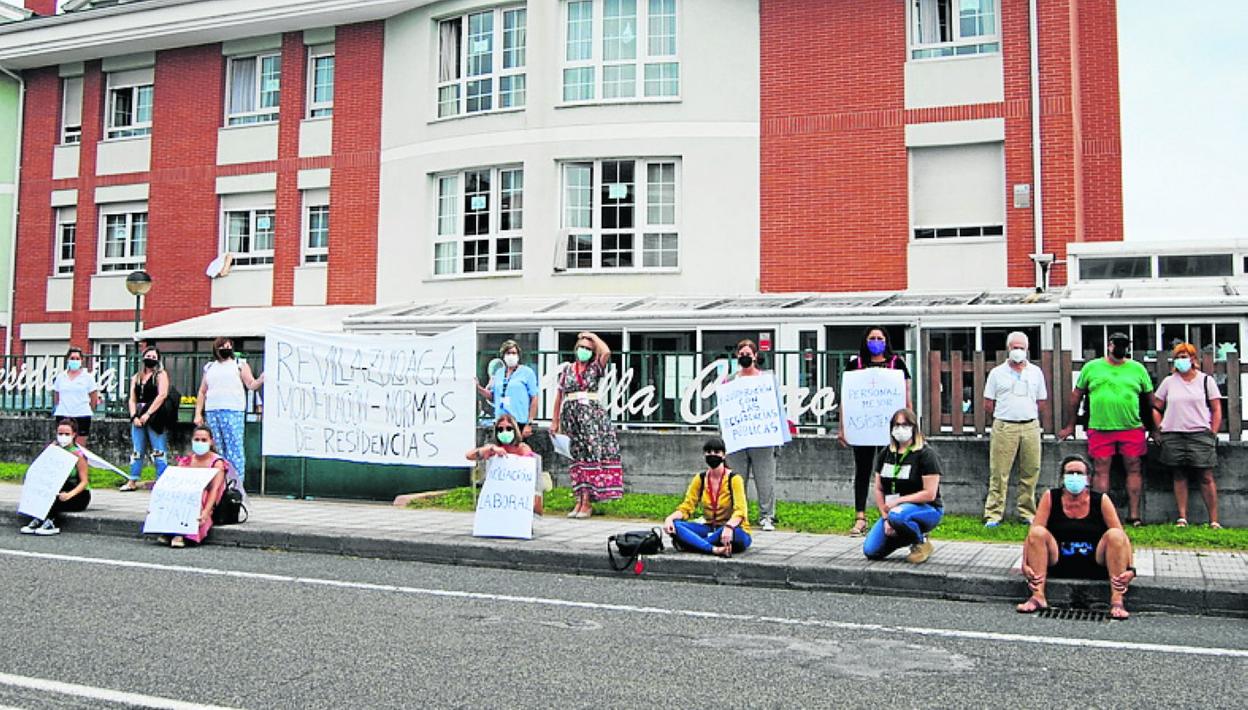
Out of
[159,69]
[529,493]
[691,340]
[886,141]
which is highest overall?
[159,69]

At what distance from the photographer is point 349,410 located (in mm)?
13555

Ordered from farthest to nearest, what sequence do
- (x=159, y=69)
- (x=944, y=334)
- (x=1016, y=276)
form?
1. (x=159, y=69)
2. (x=1016, y=276)
3. (x=944, y=334)

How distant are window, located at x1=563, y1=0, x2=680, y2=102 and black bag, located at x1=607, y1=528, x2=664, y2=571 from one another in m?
13.2

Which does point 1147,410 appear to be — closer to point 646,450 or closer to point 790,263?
point 646,450

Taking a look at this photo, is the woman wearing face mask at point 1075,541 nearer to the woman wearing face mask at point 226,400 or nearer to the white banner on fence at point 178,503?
the white banner on fence at point 178,503

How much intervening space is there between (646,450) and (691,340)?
5583mm

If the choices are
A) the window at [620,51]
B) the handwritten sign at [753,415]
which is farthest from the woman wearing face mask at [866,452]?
the window at [620,51]

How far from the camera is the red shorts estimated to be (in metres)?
10.9

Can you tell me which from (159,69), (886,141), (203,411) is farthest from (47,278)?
(886,141)

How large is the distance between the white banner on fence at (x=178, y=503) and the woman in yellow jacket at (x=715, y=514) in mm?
4824

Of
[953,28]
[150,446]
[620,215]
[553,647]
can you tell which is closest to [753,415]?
[553,647]

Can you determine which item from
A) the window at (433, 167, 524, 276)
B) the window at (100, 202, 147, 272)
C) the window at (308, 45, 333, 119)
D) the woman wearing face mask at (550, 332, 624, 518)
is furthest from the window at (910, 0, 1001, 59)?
the window at (100, 202, 147, 272)

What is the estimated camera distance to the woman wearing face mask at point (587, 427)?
483 inches

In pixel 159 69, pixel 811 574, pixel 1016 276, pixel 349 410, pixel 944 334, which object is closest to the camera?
pixel 811 574
